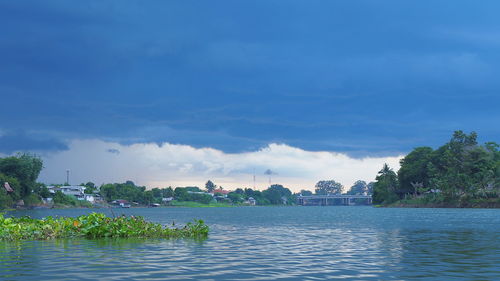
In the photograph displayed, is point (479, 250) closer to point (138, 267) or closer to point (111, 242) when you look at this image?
point (138, 267)

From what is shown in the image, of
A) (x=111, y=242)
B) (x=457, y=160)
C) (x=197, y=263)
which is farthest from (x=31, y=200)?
(x=197, y=263)

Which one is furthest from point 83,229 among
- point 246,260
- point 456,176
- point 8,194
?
point 456,176

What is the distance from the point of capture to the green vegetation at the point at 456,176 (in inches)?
5733

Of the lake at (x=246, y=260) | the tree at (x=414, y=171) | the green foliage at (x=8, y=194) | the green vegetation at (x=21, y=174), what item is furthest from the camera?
the tree at (x=414, y=171)

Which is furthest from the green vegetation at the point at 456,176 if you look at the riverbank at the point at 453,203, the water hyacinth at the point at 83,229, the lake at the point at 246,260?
the water hyacinth at the point at 83,229

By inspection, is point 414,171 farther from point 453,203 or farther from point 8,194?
point 8,194

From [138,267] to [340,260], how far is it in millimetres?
9479

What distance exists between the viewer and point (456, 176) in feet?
491

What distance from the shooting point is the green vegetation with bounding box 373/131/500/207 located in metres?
146

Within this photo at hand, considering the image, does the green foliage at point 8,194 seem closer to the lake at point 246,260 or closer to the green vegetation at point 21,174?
the green vegetation at point 21,174

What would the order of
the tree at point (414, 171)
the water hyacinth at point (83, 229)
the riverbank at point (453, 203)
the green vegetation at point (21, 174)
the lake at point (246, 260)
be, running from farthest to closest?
1. the tree at point (414, 171)
2. the green vegetation at point (21, 174)
3. the riverbank at point (453, 203)
4. the water hyacinth at point (83, 229)
5. the lake at point (246, 260)

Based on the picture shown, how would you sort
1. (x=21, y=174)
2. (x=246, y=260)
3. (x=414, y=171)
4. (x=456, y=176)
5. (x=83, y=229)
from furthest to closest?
(x=414, y=171)
(x=21, y=174)
(x=456, y=176)
(x=83, y=229)
(x=246, y=260)

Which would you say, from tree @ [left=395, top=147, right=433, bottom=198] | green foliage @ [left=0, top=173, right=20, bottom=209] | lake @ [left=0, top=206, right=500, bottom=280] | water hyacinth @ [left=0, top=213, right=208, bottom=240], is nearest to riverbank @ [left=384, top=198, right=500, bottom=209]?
tree @ [left=395, top=147, right=433, bottom=198]

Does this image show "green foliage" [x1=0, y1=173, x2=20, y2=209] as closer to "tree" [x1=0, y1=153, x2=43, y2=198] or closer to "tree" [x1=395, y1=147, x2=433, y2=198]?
"tree" [x1=0, y1=153, x2=43, y2=198]
